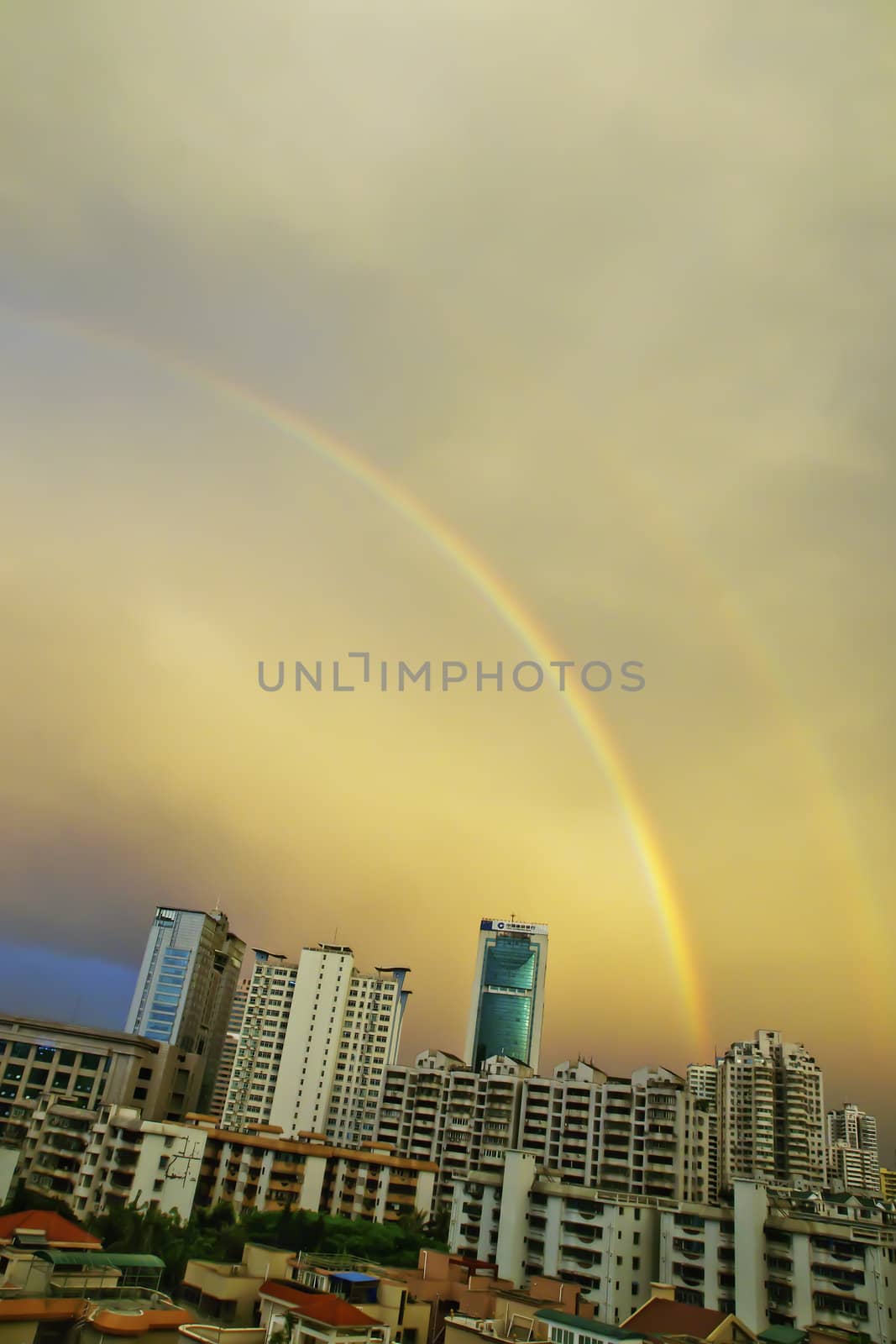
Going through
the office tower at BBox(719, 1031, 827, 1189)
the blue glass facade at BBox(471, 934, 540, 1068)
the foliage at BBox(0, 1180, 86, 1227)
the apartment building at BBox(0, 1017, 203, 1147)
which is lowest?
the foliage at BBox(0, 1180, 86, 1227)

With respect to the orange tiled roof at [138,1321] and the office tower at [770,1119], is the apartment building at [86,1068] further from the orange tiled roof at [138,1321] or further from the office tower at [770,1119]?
the office tower at [770,1119]

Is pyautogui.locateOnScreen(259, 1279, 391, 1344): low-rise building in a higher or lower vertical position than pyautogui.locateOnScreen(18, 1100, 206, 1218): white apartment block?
lower

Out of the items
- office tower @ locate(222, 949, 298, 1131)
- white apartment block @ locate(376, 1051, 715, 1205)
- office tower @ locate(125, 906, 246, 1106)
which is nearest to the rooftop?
white apartment block @ locate(376, 1051, 715, 1205)

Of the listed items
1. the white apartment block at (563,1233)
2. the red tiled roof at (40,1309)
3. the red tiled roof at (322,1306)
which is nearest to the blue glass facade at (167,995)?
the white apartment block at (563,1233)

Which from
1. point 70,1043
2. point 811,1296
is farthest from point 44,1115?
point 811,1296

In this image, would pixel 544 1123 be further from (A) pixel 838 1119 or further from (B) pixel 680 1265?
(A) pixel 838 1119

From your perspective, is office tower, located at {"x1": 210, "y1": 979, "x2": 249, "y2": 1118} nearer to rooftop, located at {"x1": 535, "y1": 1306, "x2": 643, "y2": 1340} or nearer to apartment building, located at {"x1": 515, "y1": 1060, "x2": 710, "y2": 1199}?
apartment building, located at {"x1": 515, "y1": 1060, "x2": 710, "y2": 1199}

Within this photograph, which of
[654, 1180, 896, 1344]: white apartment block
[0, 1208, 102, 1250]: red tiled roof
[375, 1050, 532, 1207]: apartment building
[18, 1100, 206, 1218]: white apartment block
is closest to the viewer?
[0, 1208, 102, 1250]: red tiled roof
